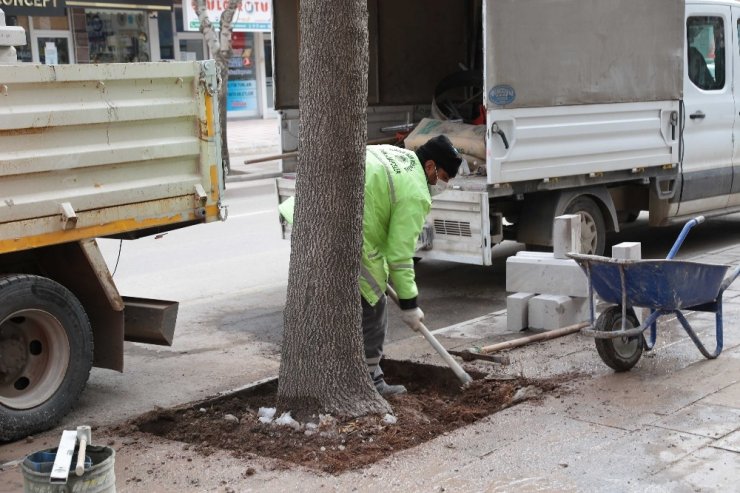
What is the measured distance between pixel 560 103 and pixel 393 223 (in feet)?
11.6

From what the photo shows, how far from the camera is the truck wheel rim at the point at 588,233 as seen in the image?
913cm

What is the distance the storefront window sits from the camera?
25.4 m

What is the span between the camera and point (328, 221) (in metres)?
5.11

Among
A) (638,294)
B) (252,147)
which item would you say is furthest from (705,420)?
(252,147)

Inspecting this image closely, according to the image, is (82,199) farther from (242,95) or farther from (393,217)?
(242,95)

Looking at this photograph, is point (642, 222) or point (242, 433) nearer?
point (242, 433)

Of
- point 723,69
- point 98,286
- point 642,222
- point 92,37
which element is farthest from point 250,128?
point 98,286

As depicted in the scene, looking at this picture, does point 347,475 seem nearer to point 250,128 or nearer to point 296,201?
point 296,201

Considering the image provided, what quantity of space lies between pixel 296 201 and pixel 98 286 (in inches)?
56.9

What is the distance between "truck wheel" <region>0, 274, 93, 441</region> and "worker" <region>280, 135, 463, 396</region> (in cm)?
163

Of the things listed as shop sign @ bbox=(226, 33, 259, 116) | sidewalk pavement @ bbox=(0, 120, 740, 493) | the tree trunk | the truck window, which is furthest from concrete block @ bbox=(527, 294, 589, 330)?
shop sign @ bbox=(226, 33, 259, 116)

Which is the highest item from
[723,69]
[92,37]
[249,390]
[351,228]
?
[92,37]

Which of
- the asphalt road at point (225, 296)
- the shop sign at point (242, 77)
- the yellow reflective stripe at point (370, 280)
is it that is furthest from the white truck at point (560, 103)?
the shop sign at point (242, 77)

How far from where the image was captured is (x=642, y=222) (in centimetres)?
1273
